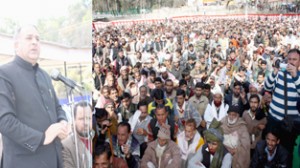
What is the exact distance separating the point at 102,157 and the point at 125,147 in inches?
18.5

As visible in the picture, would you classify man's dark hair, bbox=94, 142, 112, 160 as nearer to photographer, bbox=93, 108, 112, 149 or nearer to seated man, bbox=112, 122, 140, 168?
photographer, bbox=93, 108, 112, 149

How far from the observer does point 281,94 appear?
294 centimetres

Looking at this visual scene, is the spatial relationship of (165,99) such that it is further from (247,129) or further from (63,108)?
(63,108)

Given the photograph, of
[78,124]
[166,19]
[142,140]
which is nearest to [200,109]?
[142,140]

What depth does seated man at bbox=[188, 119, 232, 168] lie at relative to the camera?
9.71 ft

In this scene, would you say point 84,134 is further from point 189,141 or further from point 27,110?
point 189,141

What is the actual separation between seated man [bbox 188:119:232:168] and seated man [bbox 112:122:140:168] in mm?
464

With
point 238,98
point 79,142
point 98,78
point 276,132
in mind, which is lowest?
point 276,132

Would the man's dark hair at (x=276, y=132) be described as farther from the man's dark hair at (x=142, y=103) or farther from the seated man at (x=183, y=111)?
the man's dark hair at (x=142, y=103)

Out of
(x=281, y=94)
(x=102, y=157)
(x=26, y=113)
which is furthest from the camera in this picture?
(x=281, y=94)

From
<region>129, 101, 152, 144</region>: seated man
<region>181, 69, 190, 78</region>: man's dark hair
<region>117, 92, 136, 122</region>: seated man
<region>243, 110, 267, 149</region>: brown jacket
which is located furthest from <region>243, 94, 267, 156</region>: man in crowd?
<region>117, 92, 136, 122</region>: seated man

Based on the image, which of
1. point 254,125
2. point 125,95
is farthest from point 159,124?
point 254,125

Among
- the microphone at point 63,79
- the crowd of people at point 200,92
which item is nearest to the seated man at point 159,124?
the crowd of people at point 200,92

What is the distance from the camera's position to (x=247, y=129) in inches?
123
